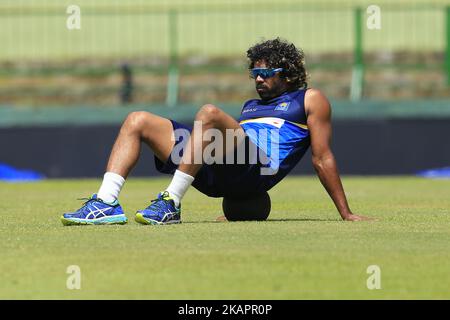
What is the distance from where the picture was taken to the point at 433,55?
23000mm

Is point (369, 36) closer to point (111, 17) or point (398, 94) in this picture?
point (398, 94)

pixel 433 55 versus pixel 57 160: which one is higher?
pixel 433 55

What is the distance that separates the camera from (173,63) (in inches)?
864

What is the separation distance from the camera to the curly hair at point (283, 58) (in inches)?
406

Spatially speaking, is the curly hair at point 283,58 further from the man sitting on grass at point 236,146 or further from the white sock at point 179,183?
the white sock at point 179,183

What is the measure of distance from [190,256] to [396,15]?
1639cm

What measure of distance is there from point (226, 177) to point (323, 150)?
79cm

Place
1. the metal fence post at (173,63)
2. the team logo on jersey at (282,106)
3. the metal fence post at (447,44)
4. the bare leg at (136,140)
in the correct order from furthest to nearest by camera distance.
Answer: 1. the metal fence post at (173,63)
2. the metal fence post at (447,44)
3. the team logo on jersey at (282,106)
4. the bare leg at (136,140)

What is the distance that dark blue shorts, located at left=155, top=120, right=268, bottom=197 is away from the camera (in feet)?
32.2

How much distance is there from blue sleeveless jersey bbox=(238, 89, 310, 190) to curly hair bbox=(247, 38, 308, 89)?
29cm

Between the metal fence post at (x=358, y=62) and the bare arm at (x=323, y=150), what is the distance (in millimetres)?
11373

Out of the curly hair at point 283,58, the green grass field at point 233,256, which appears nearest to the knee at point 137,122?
the green grass field at point 233,256
